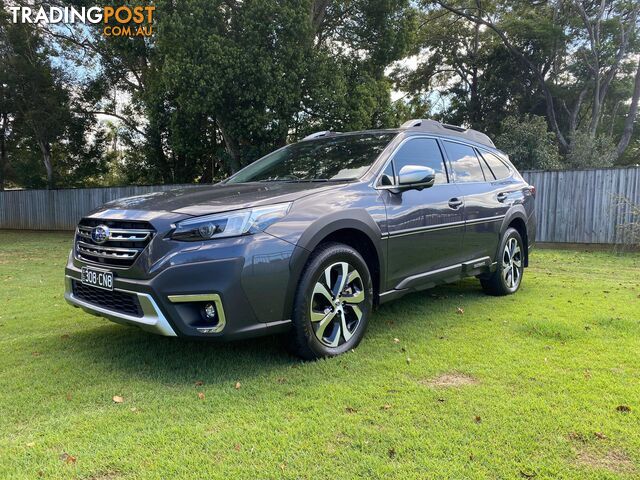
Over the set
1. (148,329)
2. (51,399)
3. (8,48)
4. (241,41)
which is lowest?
(51,399)

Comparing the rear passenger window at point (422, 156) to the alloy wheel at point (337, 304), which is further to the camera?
the rear passenger window at point (422, 156)

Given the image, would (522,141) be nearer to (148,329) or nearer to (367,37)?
(367,37)

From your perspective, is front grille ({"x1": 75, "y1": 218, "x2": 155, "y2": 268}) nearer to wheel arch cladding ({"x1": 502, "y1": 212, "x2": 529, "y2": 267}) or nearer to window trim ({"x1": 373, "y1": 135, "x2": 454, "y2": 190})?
window trim ({"x1": 373, "y1": 135, "x2": 454, "y2": 190})

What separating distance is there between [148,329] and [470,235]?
3081 millimetres

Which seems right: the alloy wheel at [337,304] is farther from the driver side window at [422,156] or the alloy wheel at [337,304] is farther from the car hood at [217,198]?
the driver side window at [422,156]

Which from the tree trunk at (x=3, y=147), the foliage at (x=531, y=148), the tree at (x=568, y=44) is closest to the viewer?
the foliage at (x=531, y=148)

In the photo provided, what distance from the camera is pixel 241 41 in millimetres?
11508

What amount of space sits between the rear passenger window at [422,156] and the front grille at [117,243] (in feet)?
6.81

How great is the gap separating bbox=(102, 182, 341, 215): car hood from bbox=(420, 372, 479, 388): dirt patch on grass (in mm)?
1472

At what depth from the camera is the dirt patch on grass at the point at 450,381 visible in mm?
2973

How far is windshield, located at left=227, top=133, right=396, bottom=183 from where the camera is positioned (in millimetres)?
3902

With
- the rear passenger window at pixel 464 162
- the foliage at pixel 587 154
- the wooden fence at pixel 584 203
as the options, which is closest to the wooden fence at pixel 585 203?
the wooden fence at pixel 584 203

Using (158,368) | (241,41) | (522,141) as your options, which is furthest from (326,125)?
(158,368)

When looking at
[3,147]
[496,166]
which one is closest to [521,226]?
[496,166]
